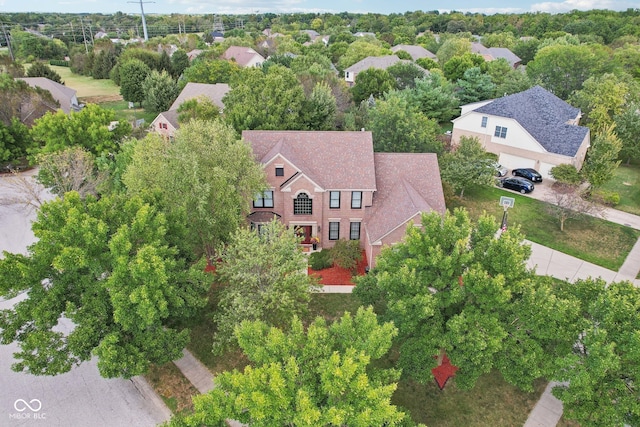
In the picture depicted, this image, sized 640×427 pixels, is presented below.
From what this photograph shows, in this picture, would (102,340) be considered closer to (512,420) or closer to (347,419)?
(347,419)

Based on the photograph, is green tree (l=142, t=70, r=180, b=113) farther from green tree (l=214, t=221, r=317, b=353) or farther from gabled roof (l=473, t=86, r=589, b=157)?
green tree (l=214, t=221, r=317, b=353)

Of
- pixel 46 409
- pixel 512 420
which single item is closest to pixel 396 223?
pixel 512 420

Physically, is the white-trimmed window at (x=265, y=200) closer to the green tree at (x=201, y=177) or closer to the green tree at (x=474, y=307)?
the green tree at (x=201, y=177)

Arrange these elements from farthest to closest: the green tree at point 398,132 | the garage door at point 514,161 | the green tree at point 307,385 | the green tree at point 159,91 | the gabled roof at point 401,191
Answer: the green tree at point 159,91 → the garage door at point 514,161 → the green tree at point 398,132 → the gabled roof at point 401,191 → the green tree at point 307,385

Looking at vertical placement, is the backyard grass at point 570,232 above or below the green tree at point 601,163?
below

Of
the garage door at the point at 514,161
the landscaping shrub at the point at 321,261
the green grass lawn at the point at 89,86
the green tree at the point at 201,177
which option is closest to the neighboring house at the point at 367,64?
the garage door at the point at 514,161

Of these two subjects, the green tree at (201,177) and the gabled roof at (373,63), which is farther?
the gabled roof at (373,63)
